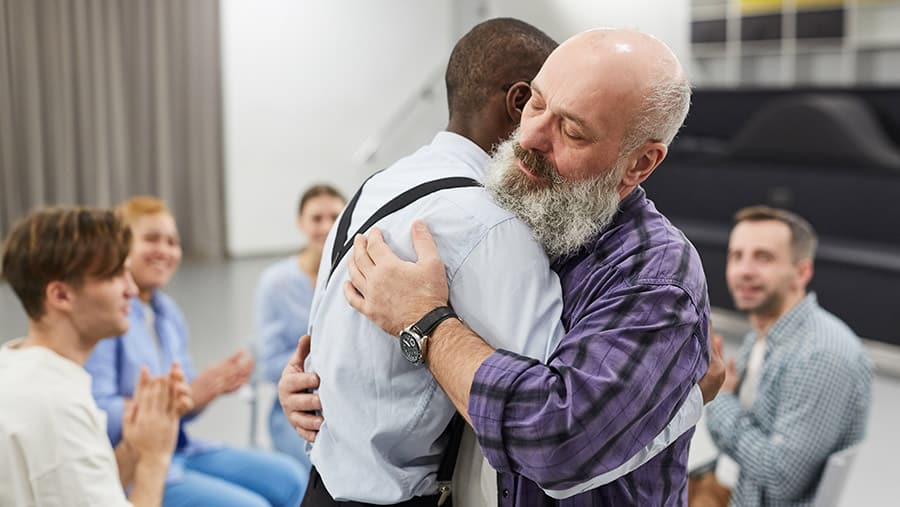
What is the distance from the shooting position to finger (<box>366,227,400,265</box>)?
4.68ft

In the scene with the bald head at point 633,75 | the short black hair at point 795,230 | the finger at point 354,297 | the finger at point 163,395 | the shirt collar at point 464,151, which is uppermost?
the bald head at point 633,75

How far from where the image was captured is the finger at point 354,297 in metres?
1.44

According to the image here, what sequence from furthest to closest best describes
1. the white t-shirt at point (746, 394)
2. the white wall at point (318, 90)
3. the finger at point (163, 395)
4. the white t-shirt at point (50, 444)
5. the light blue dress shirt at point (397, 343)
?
the white wall at point (318, 90)
the white t-shirt at point (746, 394)
the finger at point (163, 395)
the white t-shirt at point (50, 444)
the light blue dress shirt at point (397, 343)

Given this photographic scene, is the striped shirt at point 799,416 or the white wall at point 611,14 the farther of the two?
the white wall at point 611,14

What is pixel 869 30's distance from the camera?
8781 millimetres

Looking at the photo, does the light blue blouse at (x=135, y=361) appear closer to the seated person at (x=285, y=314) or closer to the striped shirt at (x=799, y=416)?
the seated person at (x=285, y=314)

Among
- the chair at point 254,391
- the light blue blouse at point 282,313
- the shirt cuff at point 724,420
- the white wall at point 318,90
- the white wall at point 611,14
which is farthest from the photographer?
the white wall at point 318,90

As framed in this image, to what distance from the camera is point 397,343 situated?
145cm

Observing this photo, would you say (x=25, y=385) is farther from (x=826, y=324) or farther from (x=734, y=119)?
(x=734, y=119)

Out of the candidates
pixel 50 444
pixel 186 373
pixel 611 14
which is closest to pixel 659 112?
pixel 50 444

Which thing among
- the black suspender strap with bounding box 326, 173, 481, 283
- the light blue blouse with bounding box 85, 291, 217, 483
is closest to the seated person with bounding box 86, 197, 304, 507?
the light blue blouse with bounding box 85, 291, 217, 483

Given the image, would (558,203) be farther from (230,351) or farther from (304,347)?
(230,351)

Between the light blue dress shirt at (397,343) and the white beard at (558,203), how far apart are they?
21 millimetres

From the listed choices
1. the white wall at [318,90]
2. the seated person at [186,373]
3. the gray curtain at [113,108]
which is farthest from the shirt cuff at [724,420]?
the white wall at [318,90]
